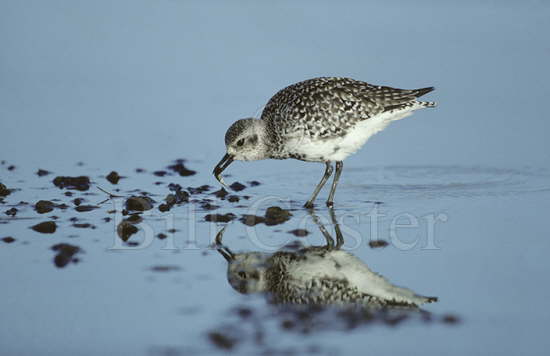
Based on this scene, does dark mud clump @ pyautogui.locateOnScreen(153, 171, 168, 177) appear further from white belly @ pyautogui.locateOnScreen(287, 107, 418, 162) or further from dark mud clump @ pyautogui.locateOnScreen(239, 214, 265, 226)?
dark mud clump @ pyautogui.locateOnScreen(239, 214, 265, 226)

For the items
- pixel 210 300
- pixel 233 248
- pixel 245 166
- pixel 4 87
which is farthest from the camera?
pixel 4 87

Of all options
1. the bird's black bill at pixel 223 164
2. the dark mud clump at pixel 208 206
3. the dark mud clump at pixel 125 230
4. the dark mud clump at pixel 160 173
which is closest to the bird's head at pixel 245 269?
the dark mud clump at pixel 125 230

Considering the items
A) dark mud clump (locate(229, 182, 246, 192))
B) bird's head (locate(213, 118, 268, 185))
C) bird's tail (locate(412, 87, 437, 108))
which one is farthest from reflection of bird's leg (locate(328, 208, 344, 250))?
bird's tail (locate(412, 87, 437, 108))

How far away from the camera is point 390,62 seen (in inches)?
534

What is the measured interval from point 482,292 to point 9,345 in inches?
142

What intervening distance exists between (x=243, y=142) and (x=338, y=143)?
1147 millimetres

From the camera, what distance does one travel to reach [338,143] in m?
9.55

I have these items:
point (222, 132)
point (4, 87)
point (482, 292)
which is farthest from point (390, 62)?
point (482, 292)

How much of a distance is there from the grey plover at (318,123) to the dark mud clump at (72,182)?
5.67 feet

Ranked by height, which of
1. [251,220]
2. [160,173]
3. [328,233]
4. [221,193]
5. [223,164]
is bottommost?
[328,233]

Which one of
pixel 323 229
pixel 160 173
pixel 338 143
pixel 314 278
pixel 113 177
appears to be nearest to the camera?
pixel 314 278

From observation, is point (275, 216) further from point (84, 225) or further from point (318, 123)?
point (84, 225)

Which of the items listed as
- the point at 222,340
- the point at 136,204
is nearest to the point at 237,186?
the point at 136,204

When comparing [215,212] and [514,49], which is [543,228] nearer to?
[215,212]
